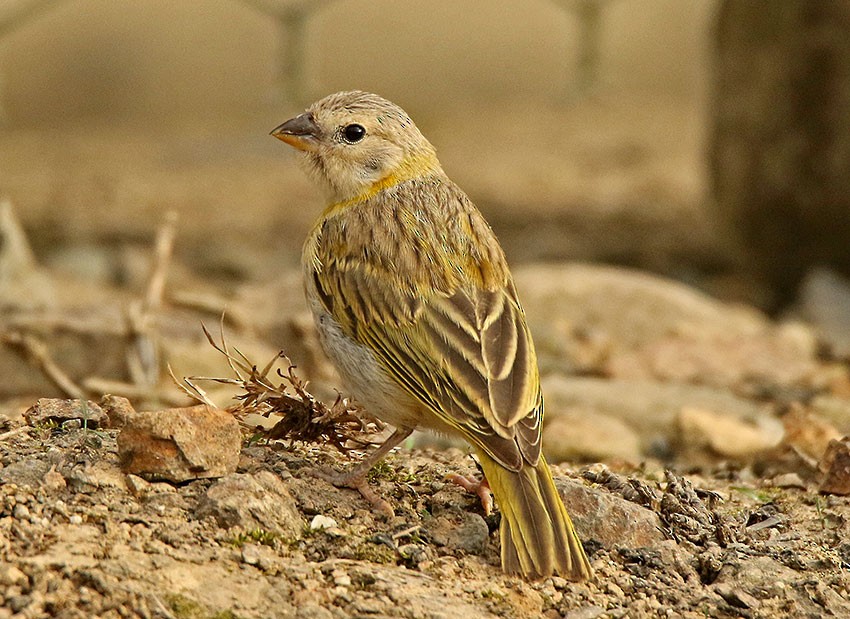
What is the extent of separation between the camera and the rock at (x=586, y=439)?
5.49 m

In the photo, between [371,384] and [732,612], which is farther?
[371,384]

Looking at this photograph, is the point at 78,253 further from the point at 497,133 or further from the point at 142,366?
the point at 497,133

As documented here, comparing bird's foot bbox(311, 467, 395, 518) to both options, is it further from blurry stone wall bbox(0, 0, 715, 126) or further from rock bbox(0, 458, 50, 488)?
blurry stone wall bbox(0, 0, 715, 126)

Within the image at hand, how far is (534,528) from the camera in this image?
353 centimetres

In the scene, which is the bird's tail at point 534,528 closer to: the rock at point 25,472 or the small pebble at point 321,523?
the small pebble at point 321,523

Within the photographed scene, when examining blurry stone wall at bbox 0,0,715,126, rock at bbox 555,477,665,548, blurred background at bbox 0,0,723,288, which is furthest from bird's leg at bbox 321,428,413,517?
blurry stone wall at bbox 0,0,715,126

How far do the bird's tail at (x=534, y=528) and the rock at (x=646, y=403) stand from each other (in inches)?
88.4

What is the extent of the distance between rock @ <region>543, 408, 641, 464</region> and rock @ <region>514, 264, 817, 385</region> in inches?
49.7

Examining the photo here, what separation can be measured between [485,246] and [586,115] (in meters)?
10.2

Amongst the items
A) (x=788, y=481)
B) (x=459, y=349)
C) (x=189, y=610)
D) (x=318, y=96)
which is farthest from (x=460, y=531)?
(x=318, y=96)

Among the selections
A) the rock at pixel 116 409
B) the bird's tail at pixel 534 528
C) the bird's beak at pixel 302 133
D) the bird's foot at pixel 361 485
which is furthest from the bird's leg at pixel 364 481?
the bird's beak at pixel 302 133

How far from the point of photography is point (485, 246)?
14.7ft

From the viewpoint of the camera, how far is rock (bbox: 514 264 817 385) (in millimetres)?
7281

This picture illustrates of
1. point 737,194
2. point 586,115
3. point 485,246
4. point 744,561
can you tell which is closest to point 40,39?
point 586,115
